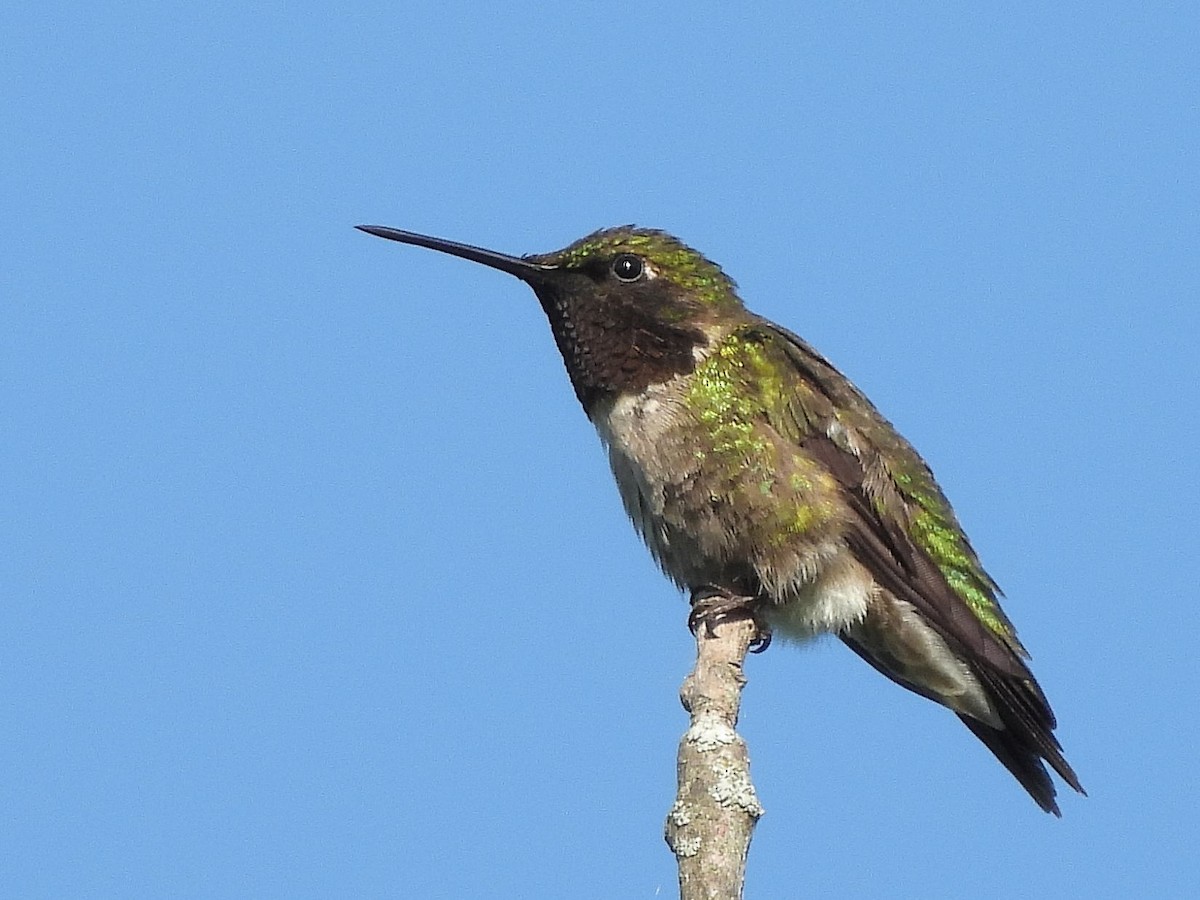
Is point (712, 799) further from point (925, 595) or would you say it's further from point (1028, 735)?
point (1028, 735)

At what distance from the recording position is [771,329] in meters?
7.64

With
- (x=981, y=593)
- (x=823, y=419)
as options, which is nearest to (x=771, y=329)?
(x=823, y=419)

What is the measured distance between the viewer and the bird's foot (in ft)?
22.8

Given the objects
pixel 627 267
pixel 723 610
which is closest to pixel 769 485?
pixel 723 610

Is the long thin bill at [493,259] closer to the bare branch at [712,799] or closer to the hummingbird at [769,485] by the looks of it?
the hummingbird at [769,485]

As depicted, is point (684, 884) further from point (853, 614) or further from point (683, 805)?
point (853, 614)

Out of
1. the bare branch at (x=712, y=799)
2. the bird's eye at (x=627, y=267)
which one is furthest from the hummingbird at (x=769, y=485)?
the bare branch at (x=712, y=799)

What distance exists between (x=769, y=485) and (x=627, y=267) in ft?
4.38

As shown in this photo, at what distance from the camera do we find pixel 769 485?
22.9ft

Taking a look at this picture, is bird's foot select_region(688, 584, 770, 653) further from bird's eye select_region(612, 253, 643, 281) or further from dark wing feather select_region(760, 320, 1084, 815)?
bird's eye select_region(612, 253, 643, 281)

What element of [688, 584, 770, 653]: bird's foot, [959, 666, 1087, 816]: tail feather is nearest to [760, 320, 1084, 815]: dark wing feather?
[959, 666, 1087, 816]: tail feather

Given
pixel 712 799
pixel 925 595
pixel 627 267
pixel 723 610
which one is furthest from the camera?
pixel 627 267

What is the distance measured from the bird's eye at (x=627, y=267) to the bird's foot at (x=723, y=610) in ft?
4.76

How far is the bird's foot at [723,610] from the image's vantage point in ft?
22.8
